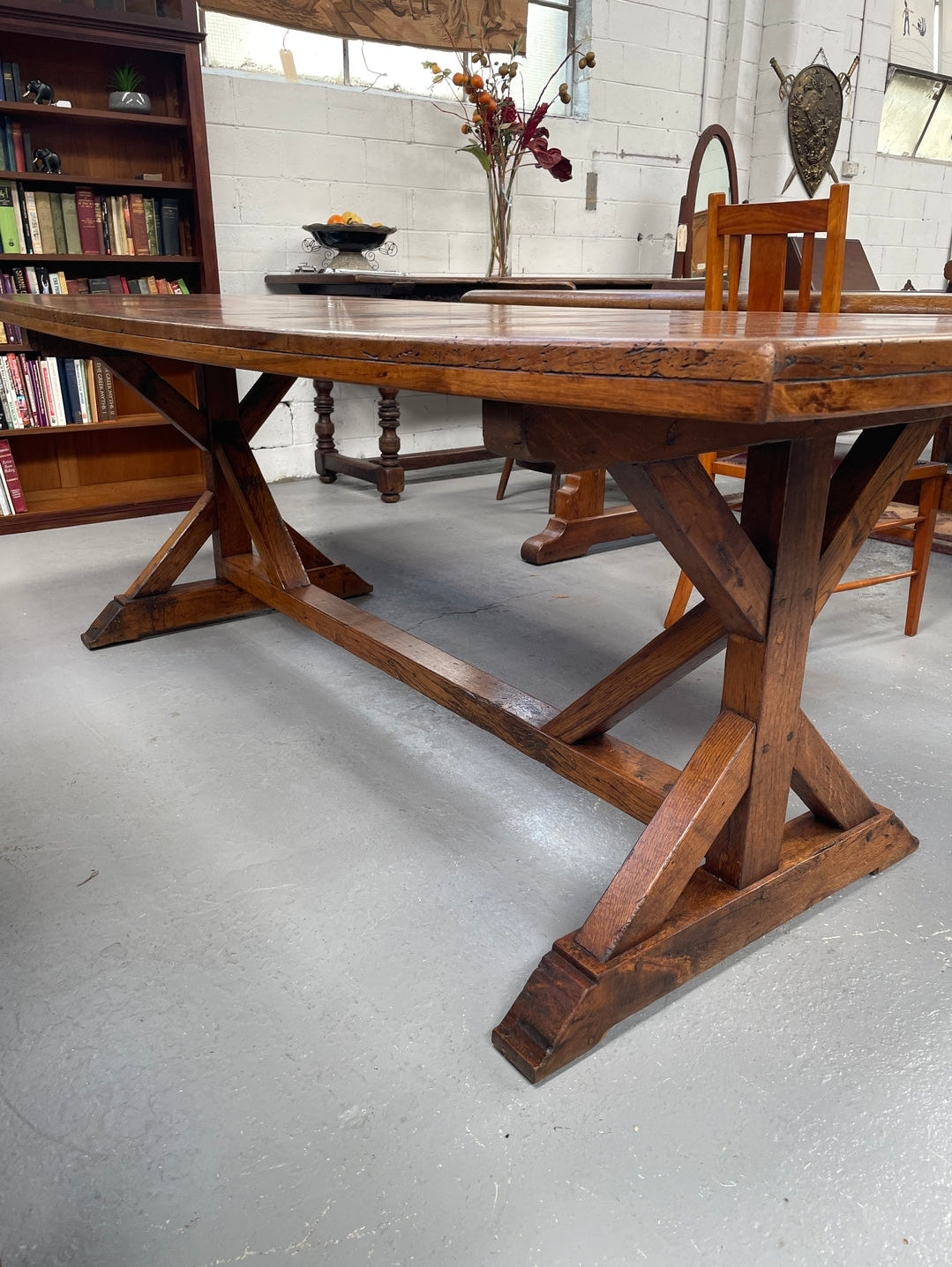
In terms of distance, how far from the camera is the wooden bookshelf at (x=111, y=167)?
2.91 meters

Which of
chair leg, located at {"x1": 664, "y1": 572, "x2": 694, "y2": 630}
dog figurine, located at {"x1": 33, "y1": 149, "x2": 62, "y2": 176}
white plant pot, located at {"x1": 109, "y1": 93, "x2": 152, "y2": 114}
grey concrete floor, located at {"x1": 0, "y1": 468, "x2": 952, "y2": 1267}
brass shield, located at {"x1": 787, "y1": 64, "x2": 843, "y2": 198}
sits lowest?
grey concrete floor, located at {"x1": 0, "y1": 468, "x2": 952, "y2": 1267}

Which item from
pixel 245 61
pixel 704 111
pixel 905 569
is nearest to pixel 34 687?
pixel 905 569

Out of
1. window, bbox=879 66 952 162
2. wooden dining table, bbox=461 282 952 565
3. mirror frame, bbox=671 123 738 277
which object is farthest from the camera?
window, bbox=879 66 952 162

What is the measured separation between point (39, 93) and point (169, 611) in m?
1.90

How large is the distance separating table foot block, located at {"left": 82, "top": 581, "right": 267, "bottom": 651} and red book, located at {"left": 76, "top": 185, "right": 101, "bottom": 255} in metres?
1.50

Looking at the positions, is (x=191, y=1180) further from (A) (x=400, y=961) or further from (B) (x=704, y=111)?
(B) (x=704, y=111)

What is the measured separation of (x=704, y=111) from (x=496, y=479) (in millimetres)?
2444

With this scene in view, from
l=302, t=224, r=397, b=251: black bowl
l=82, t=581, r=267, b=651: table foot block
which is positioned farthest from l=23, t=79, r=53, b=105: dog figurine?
l=82, t=581, r=267, b=651: table foot block

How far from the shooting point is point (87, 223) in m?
3.10

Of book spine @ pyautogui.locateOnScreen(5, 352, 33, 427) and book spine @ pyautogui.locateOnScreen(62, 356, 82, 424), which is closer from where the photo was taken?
book spine @ pyautogui.locateOnScreen(5, 352, 33, 427)

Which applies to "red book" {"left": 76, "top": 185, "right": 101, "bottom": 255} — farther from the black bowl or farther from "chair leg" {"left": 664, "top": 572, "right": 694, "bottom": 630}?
"chair leg" {"left": 664, "top": 572, "right": 694, "bottom": 630}

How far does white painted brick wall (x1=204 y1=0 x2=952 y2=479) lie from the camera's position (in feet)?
11.8

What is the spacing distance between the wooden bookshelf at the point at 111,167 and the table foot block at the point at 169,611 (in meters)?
1.24

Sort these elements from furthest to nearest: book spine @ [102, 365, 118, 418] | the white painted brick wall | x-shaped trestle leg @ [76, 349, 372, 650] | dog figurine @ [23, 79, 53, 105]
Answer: the white painted brick wall → book spine @ [102, 365, 118, 418] → dog figurine @ [23, 79, 53, 105] → x-shaped trestle leg @ [76, 349, 372, 650]
